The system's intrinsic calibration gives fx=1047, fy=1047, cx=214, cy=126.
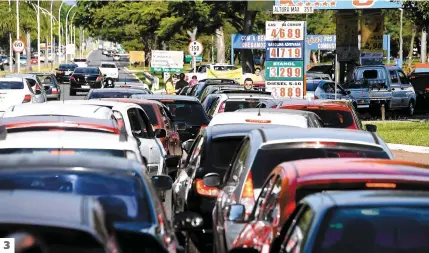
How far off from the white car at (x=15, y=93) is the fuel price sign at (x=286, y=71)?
8007mm

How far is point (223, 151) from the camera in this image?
11250 mm

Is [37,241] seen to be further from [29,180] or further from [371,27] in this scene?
[371,27]

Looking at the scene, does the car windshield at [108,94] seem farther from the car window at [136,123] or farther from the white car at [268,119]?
the white car at [268,119]

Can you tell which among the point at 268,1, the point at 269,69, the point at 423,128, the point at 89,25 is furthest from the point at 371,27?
the point at 89,25

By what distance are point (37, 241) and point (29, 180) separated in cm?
193

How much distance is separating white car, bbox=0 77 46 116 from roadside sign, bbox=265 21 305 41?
8182 mm

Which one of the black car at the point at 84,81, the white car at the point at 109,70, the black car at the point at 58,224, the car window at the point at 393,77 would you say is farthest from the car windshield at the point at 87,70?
the black car at the point at 58,224

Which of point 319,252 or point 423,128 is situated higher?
point 319,252

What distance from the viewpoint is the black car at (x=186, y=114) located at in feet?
69.6

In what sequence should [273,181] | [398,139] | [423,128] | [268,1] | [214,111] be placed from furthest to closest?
[268,1] → [423,128] → [398,139] → [214,111] → [273,181]

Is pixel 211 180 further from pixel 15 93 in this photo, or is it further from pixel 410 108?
pixel 410 108

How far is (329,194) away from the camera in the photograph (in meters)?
6.21

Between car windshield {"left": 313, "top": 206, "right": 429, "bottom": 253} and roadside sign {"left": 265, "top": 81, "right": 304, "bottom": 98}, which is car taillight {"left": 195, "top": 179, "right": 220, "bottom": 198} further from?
roadside sign {"left": 265, "top": 81, "right": 304, "bottom": 98}

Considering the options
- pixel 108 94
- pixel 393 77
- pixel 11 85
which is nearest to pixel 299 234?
A: pixel 108 94
